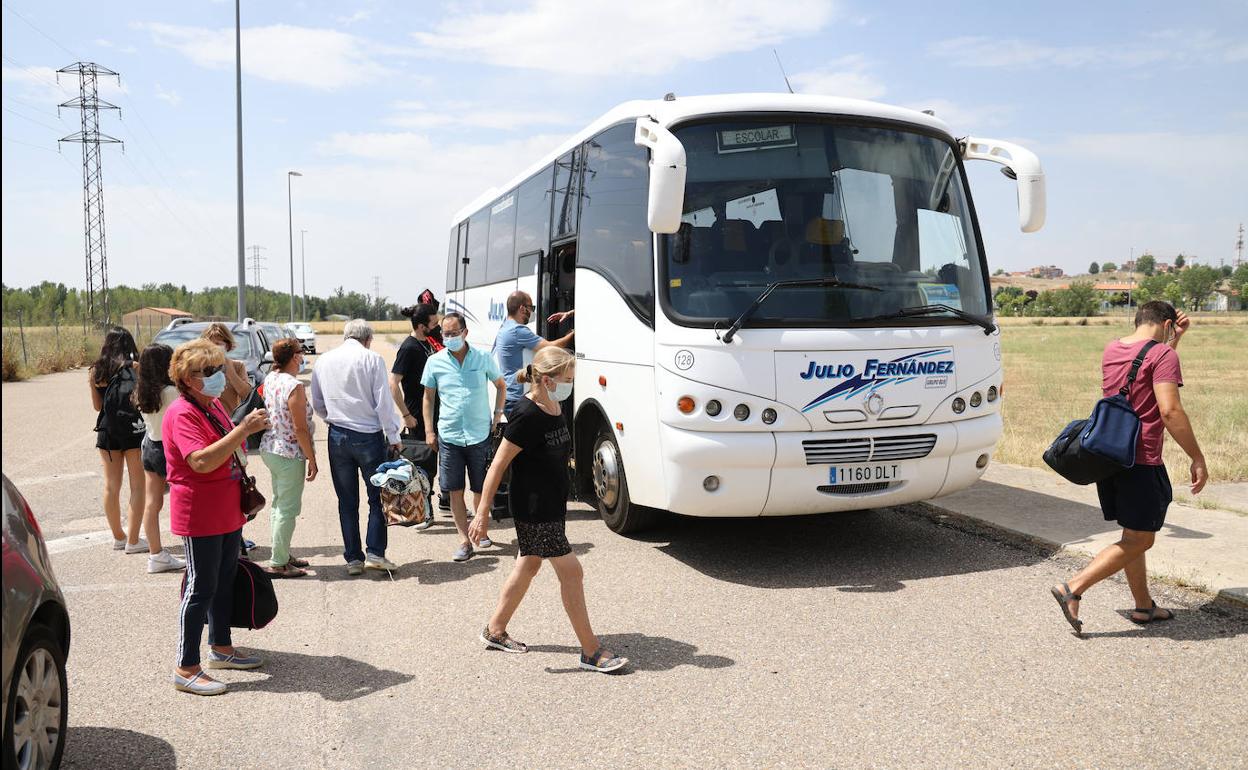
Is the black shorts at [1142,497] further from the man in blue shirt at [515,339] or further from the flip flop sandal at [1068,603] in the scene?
the man in blue shirt at [515,339]

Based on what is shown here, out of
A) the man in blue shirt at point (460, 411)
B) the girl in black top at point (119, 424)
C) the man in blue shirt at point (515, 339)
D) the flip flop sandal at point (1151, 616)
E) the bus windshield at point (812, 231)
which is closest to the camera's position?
the flip flop sandal at point (1151, 616)

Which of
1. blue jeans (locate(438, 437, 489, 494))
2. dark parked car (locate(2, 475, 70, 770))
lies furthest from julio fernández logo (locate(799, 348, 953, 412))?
dark parked car (locate(2, 475, 70, 770))

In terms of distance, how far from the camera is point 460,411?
737cm

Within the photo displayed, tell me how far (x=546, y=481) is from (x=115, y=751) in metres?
→ 2.21

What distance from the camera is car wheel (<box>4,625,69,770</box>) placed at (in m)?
3.31

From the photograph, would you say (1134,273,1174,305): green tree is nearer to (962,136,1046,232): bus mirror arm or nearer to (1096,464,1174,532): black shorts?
(962,136,1046,232): bus mirror arm

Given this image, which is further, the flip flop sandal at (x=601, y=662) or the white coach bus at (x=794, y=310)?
the white coach bus at (x=794, y=310)

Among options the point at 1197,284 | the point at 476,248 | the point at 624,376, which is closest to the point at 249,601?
the point at 624,376

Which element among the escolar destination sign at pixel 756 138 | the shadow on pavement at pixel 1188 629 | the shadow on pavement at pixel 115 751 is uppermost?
the escolar destination sign at pixel 756 138

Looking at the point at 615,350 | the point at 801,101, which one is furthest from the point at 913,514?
the point at 801,101

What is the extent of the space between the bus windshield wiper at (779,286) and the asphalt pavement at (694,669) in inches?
67.5

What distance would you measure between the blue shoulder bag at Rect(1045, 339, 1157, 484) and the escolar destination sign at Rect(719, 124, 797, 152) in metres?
2.84

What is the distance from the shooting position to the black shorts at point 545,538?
4922 millimetres

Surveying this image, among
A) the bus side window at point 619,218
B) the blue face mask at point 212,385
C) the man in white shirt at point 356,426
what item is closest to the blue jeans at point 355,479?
the man in white shirt at point 356,426
